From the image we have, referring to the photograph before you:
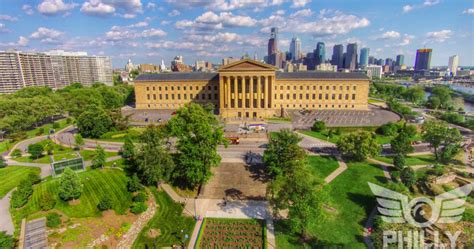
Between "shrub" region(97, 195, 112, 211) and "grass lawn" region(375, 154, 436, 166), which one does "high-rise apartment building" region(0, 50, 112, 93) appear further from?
"grass lawn" region(375, 154, 436, 166)

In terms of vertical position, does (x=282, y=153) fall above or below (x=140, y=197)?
above

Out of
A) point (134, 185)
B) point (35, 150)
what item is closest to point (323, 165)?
point (134, 185)

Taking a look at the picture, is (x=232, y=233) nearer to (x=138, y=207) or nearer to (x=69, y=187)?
(x=138, y=207)

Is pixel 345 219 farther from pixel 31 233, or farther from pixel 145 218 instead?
pixel 31 233

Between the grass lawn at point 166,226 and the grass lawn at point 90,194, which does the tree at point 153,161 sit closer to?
the grass lawn at point 166,226

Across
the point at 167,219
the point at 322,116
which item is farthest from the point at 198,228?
the point at 322,116

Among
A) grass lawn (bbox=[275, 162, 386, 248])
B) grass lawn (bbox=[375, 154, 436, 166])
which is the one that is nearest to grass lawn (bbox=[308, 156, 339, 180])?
grass lawn (bbox=[275, 162, 386, 248])

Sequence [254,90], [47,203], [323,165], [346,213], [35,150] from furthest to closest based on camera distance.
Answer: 1. [254,90]
2. [35,150]
3. [323,165]
4. [346,213]
5. [47,203]
